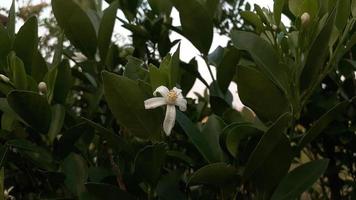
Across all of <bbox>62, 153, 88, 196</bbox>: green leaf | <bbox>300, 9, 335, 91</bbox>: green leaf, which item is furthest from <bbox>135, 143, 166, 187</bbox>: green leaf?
<bbox>300, 9, 335, 91</bbox>: green leaf

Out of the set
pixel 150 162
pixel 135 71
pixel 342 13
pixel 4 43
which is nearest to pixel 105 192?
pixel 150 162

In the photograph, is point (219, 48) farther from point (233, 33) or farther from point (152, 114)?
point (152, 114)

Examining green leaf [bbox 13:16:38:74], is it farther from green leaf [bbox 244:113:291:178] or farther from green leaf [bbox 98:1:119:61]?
green leaf [bbox 244:113:291:178]

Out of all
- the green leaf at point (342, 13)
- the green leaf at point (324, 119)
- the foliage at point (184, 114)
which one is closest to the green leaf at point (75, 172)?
the foliage at point (184, 114)

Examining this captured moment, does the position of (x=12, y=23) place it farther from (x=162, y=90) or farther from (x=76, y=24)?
(x=162, y=90)

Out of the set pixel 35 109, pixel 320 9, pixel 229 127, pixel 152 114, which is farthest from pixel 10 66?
pixel 320 9

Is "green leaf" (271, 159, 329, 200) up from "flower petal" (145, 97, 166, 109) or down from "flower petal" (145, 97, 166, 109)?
down
